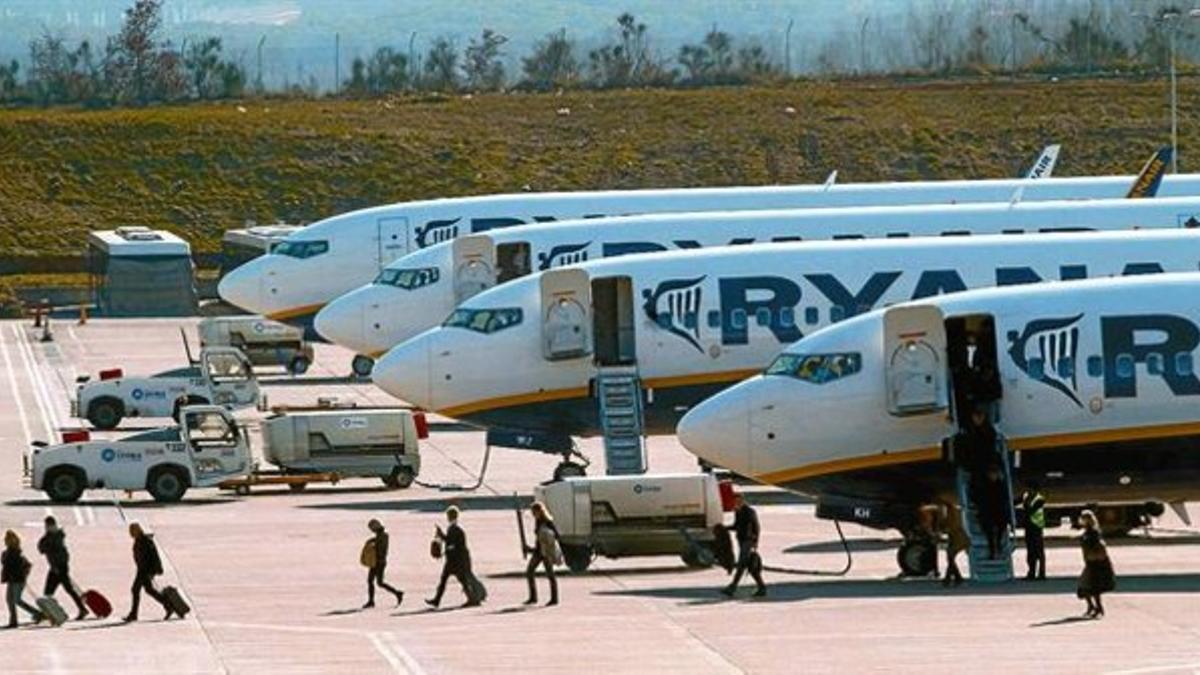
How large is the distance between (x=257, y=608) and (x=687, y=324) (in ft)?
56.0

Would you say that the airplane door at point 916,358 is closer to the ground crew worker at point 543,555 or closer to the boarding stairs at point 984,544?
the boarding stairs at point 984,544

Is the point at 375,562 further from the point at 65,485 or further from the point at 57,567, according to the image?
the point at 65,485

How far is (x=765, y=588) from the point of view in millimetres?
49344

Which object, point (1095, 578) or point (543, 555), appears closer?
point (1095, 578)

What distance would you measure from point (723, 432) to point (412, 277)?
26.4m

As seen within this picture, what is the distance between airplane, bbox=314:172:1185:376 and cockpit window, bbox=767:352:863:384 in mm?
19346

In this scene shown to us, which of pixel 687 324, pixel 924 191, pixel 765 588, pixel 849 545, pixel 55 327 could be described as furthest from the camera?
pixel 55 327

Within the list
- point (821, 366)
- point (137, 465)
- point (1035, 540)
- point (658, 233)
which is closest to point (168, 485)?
point (137, 465)

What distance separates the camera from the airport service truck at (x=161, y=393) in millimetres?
83500

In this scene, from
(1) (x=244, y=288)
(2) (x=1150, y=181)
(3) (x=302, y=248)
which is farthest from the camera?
(1) (x=244, y=288)

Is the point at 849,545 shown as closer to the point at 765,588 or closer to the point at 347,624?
the point at 765,588

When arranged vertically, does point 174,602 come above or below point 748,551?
below

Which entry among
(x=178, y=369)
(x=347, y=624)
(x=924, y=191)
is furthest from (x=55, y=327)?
(x=347, y=624)

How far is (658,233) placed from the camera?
7312 cm
